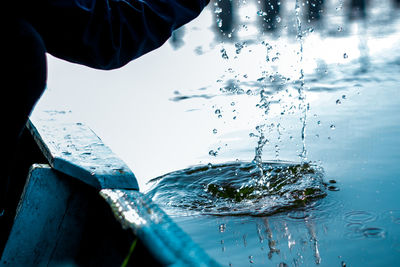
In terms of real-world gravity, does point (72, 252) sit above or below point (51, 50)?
below

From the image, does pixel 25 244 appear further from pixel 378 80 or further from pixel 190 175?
pixel 378 80

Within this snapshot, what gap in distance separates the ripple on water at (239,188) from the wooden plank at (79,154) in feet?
3.16

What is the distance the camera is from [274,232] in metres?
2.47

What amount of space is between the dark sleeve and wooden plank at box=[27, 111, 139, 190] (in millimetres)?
285

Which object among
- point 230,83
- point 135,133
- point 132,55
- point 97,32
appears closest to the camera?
point 97,32

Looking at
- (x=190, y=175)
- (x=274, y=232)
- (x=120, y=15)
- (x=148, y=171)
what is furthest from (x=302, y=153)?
(x=120, y=15)

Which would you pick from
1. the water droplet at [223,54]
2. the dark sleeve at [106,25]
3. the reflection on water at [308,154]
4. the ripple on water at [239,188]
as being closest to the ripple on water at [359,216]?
the reflection on water at [308,154]

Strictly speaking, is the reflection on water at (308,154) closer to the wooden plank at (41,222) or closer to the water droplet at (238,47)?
the water droplet at (238,47)

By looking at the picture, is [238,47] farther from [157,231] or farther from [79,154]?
[157,231]

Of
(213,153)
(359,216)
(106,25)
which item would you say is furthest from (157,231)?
(213,153)

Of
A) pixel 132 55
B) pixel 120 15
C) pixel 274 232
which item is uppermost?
pixel 120 15

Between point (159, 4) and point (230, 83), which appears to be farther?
point (230, 83)

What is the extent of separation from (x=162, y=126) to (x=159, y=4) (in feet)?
10.5

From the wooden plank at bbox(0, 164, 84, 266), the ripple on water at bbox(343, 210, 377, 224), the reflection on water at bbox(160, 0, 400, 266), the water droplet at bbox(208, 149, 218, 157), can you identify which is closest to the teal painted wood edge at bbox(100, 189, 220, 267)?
the wooden plank at bbox(0, 164, 84, 266)
